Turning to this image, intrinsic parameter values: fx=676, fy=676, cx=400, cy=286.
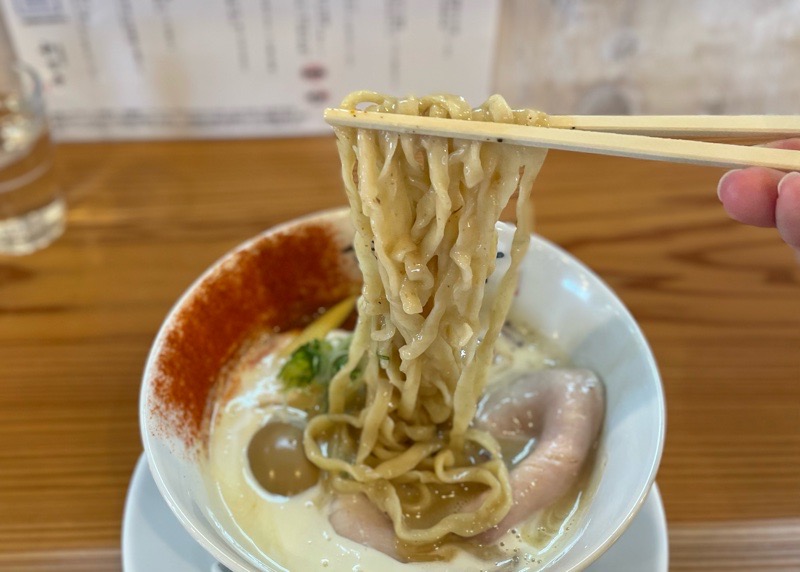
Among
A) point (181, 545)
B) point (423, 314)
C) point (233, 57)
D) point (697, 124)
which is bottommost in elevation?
point (181, 545)

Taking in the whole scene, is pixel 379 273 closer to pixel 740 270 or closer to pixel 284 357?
pixel 284 357

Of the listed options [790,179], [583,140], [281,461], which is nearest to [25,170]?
[281,461]

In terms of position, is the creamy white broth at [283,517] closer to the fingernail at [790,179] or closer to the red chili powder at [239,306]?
the red chili powder at [239,306]

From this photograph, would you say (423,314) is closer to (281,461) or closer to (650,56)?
(281,461)

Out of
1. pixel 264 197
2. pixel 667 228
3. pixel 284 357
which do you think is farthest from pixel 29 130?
pixel 667 228

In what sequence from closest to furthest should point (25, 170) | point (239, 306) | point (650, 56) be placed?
1. point (239, 306)
2. point (25, 170)
3. point (650, 56)

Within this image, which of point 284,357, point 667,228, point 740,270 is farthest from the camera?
point 667,228

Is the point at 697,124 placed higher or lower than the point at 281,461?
higher

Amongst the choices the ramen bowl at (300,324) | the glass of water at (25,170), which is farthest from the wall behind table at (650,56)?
the glass of water at (25,170)
